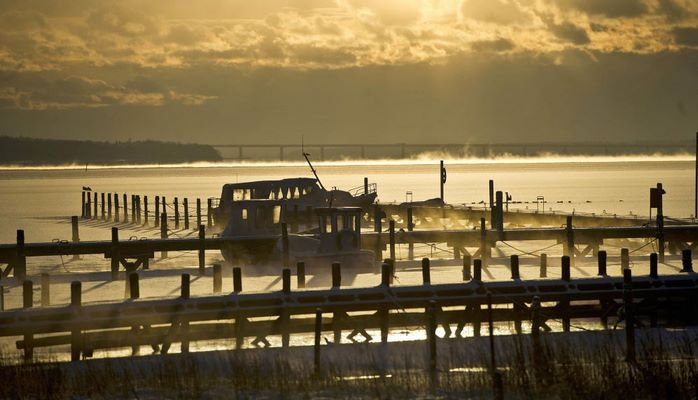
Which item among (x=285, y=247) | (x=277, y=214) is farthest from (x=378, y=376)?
(x=277, y=214)

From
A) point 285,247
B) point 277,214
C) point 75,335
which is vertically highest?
point 277,214

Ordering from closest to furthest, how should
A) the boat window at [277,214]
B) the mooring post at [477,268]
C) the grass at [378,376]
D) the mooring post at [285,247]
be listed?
the grass at [378,376] < the mooring post at [477,268] < the mooring post at [285,247] < the boat window at [277,214]

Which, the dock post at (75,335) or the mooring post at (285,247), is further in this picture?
the mooring post at (285,247)

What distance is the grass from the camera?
23.0m

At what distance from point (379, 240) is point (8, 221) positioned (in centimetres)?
5929

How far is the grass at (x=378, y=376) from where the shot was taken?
2302 cm

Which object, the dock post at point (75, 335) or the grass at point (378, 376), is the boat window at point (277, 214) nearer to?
the dock post at point (75, 335)

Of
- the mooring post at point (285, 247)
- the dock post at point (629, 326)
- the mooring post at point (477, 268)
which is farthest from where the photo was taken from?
the mooring post at point (285, 247)

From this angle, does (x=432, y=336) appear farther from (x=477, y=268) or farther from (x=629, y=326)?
(x=477, y=268)

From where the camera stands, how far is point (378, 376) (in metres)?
24.8

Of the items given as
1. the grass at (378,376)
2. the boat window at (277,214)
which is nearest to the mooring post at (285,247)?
the boat window at (277,214)

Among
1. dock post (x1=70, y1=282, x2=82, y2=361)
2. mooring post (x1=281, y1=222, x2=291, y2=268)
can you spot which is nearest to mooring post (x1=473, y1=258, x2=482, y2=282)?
dock post (x1=70, y1=282, x2=82, y2=361)

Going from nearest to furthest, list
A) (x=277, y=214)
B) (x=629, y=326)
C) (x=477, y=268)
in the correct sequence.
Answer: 1. (x=629, y=326)
2. (x=477, y=268)
3. (x=277, y=214)

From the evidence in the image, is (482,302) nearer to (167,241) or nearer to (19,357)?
(19,357)
